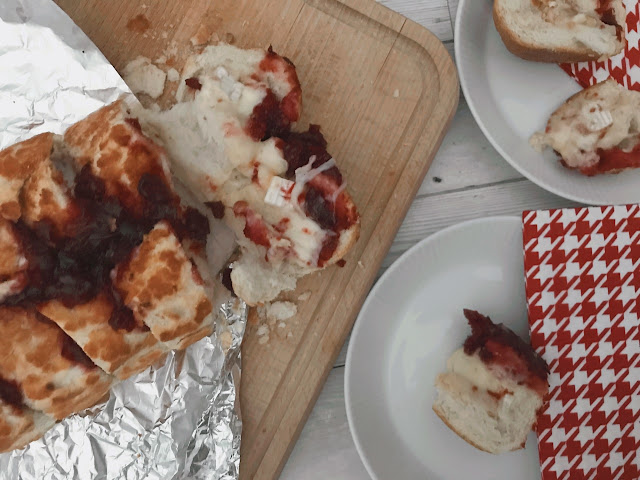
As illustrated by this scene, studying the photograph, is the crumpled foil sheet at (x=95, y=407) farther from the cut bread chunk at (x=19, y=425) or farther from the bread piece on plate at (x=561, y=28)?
the bread piece on plate at (x=561, y=28)

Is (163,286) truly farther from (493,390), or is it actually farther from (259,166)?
(493,390)

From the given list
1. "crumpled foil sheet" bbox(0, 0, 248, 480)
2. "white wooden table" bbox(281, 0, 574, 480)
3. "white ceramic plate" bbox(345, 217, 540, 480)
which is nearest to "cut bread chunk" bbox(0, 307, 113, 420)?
"crumpled foil sheet" bbox(0, 0, 248, 480)

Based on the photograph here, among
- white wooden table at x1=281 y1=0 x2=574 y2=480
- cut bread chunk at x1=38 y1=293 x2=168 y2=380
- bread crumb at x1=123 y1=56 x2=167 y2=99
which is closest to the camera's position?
cut bread chunk at x1=38 y1=293 x2=168 y2=380

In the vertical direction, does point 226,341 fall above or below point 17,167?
below

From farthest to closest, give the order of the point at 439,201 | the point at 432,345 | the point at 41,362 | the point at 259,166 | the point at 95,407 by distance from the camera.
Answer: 1. the point at 439,201
2. the point at 432,345
3. the point at 95,407
4. the point at 259,166
5. the point at 41,362

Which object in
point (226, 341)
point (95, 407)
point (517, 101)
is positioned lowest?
point (95, 407)

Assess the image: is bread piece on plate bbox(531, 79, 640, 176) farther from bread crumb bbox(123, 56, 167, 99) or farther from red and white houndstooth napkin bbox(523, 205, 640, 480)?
bread crumb bbox(123, 56, 167, 99)

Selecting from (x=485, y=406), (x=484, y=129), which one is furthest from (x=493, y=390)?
(x=484, y=129)

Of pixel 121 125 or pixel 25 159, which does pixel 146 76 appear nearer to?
pixel 121 125
